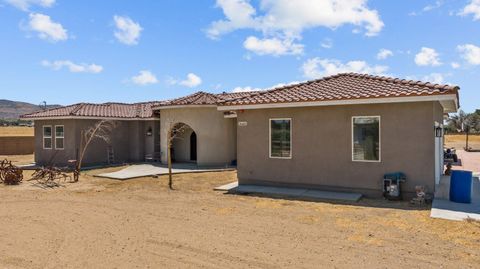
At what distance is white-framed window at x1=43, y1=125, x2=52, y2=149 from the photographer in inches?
908

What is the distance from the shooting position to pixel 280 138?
1309 centimetres

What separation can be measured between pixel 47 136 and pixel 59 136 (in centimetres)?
130

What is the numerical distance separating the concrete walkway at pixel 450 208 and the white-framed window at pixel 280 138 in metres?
4.82

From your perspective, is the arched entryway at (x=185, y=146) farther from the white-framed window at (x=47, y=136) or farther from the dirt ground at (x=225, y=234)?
the dirt ground at (x=225, y=234)

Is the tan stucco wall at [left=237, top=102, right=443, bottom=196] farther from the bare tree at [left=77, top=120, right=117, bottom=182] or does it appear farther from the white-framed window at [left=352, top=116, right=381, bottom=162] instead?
the bare tree at [left=77, top=120, right=117, bottom=182]

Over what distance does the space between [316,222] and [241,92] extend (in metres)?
17.8

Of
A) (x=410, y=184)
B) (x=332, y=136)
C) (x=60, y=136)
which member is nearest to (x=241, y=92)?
(x=60, y=136)

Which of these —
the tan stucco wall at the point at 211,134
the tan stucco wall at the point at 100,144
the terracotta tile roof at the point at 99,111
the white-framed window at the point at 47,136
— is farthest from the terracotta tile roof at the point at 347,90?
the white-framed window at the point at 47,136

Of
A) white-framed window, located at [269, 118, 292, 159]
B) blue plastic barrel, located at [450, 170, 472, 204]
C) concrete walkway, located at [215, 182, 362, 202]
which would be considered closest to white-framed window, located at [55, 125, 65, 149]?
concrete walkway, located at [215, 182, 362, 202]

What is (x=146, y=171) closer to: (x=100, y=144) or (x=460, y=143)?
(x=100, y=144)

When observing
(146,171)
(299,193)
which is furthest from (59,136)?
(299,193)

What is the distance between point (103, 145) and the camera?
2306 centimetres

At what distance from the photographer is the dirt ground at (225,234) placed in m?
6.15

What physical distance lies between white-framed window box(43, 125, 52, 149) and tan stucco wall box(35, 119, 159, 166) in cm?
26
